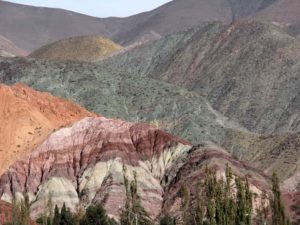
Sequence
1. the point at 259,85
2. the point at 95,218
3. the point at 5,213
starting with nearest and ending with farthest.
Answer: the point at 5,213 < the point at 95,218 < the point at 259,85

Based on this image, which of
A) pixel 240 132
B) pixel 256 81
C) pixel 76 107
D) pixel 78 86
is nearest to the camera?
pixel 76 107

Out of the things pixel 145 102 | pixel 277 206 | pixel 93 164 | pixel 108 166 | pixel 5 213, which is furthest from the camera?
pixel 145 102

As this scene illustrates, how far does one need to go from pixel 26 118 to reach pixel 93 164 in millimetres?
14700

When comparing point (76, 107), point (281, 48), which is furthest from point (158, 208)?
point (281, 48)

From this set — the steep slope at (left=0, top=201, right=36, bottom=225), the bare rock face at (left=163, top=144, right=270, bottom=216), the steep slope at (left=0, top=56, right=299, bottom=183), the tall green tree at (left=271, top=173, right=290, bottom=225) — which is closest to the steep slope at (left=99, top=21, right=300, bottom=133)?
the steep slope at (left=0, top=56, right=299, bottom=183)

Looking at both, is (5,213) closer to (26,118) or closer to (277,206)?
(277,206)

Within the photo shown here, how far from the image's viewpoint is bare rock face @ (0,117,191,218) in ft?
306

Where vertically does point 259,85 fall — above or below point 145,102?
above

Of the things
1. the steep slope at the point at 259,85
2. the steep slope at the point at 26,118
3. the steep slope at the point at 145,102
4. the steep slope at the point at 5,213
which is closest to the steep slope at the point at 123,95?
the steep slope at the point at 145,102

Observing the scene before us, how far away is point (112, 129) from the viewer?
101062 mm

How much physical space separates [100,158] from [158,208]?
456 inches

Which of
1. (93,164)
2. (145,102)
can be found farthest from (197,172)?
(145,102)

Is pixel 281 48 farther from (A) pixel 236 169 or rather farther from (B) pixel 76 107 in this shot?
(A) pixel 236 169

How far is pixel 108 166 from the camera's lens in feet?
317
